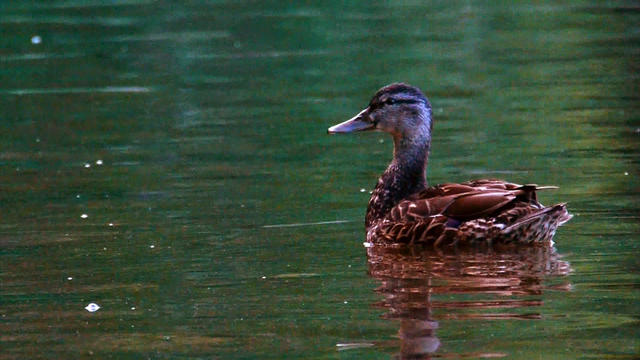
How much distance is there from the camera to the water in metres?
8.01

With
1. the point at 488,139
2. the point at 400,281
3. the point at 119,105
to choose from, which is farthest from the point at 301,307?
the point at 119,105

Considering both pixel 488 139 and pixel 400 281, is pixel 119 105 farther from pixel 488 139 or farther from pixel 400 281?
pixel 400 281

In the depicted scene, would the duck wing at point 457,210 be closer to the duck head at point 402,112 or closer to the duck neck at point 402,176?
the duck neck at point 402,176

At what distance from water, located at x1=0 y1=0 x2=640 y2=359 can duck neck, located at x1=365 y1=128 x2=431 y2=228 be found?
0.24 metres

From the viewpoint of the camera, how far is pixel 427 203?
34.3 ft

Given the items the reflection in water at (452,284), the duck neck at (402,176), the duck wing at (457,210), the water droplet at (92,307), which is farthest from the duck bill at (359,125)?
the water droplet at (92,307)

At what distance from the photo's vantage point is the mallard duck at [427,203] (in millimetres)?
10047

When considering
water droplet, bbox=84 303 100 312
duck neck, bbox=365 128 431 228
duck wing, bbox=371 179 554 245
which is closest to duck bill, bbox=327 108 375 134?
duck neck, bbox=365 128 431 228

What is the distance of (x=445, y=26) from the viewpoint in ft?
73.0

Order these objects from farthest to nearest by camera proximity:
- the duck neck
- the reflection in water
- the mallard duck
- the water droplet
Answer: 1. the duck neck
2. the mallard duck
3. the water droplet
4. the reflection in water

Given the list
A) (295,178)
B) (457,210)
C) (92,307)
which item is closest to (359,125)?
(295,178)

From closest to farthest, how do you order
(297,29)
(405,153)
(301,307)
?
1. (301,307)
2. (405,153)
3. (297,29)

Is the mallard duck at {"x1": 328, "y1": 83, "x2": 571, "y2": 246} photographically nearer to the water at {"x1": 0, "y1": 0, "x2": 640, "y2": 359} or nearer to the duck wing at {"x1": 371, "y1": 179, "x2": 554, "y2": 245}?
the duck wing at {"x1": 371, "y1": 179, "x2": 554, "y2": 245}

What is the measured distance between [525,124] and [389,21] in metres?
8.69
